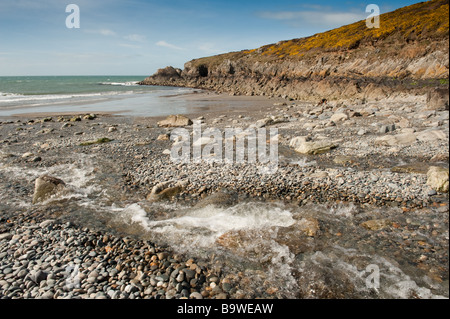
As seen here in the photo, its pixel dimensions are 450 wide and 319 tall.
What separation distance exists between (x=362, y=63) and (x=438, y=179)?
108ft

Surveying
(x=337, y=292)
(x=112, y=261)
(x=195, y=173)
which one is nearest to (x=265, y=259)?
(x=337, y=292)

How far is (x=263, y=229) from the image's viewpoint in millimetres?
6664

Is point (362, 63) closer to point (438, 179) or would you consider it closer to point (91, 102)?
point (438, 179)

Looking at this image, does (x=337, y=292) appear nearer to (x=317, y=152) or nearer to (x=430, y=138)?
(x=317, y=152)

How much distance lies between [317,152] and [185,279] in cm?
859

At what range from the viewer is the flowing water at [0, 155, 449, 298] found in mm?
4789

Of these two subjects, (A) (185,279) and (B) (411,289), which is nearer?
(B) (411,289)

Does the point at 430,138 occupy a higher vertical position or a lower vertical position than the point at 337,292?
higher

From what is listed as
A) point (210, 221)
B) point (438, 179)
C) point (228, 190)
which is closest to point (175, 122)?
point (228, 190)

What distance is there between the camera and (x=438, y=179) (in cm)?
703

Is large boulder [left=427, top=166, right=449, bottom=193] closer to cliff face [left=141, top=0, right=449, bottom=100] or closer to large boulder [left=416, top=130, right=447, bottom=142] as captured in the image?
large boulder [left=416, top=130, right=447, bottom=142]

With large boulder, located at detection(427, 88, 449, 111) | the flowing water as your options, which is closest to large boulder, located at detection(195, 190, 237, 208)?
the flowing water

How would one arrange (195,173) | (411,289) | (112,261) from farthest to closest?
1. (195,173)
2. (112,261)
3. (411,289)

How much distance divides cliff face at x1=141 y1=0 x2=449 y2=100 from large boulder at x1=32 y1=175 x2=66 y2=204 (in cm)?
1725
